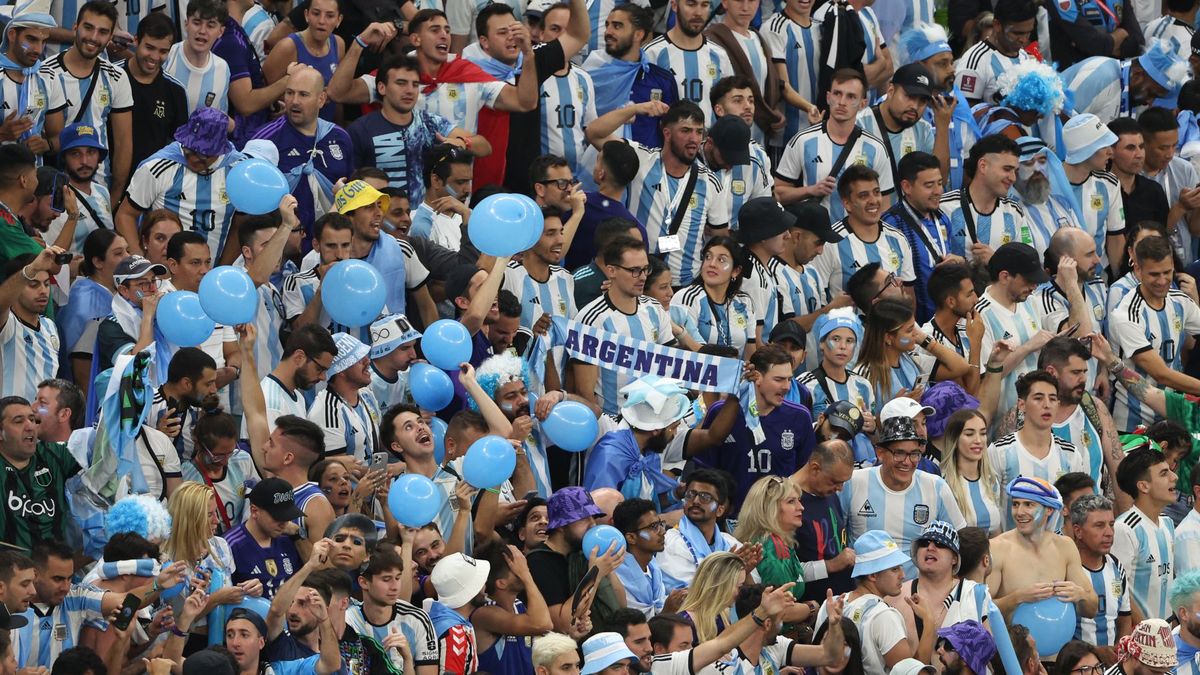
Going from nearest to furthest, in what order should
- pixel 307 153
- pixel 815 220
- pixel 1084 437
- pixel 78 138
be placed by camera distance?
pixel 78 138 < pixel 307 153 < pixel 1084 437 < pixel 815 220

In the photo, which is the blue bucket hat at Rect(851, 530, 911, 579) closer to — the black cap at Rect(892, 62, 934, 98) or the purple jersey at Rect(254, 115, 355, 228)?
the purple jersey at Rect(254, 115, 355, 228)

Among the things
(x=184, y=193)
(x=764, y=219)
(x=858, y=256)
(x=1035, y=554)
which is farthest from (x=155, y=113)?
(x=1035, y=554)

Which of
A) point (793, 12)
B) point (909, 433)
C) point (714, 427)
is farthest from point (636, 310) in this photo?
point (793, 12)

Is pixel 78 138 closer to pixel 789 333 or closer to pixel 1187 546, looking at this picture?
pixel 789 333

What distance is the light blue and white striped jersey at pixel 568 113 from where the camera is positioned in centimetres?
1585

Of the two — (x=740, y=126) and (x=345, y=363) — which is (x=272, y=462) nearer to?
(x=345, y=363)

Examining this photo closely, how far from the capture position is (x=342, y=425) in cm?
1255

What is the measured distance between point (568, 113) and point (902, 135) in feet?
8.00

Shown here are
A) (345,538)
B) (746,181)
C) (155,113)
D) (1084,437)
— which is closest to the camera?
(345,538)

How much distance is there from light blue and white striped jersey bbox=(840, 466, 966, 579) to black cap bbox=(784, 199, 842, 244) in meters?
2.20

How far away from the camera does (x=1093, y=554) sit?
538 inches

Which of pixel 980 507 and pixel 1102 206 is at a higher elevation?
pixel 1102 206

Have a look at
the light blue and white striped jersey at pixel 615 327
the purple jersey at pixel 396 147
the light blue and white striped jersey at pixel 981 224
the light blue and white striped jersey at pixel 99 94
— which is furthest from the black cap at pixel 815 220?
the light blue and white striped jersey at pixel 99 94

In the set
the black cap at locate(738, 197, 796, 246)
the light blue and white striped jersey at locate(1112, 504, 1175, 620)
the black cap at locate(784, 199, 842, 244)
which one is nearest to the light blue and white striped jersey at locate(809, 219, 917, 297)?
the black cap at locate(784, 199, 842, 244)
